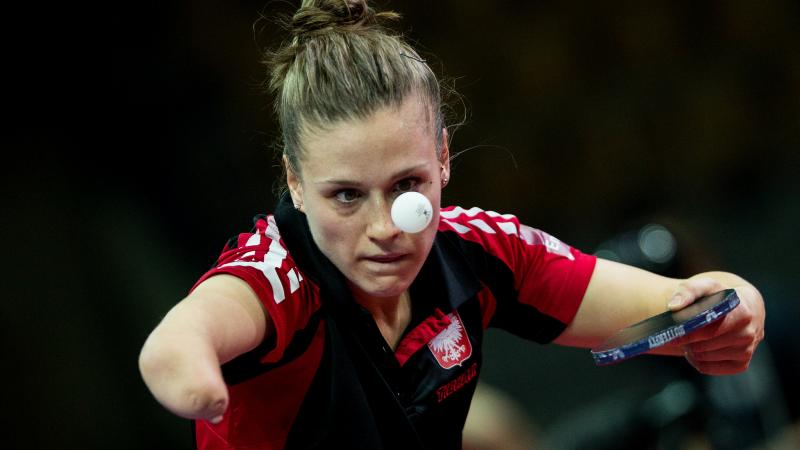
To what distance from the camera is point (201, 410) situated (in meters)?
1.11

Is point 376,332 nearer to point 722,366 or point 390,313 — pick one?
point 390,313

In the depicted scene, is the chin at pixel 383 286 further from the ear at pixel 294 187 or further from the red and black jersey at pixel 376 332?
the ear at pixel 294 187

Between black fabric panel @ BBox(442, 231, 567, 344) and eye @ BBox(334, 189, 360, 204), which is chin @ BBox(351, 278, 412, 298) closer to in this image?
eye @ BBox(334, 189, 360, 204)

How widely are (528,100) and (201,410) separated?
3.03m

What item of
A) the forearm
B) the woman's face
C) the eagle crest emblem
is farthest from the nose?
the forearm

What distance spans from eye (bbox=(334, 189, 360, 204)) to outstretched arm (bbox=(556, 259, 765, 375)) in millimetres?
623

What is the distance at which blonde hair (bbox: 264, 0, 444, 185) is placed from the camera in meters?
1.54

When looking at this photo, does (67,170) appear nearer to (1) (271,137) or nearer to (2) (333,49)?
(1) (271,137)

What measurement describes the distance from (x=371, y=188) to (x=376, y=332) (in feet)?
0.94

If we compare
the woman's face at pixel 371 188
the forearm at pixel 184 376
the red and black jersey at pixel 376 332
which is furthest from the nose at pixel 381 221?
the forearm at pixel 184 376

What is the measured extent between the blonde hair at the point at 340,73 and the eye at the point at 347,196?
109mm

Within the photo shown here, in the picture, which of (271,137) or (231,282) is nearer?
(231,282)

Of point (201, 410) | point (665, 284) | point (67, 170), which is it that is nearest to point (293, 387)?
point (201, 410)

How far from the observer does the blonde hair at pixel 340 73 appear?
1.54m
